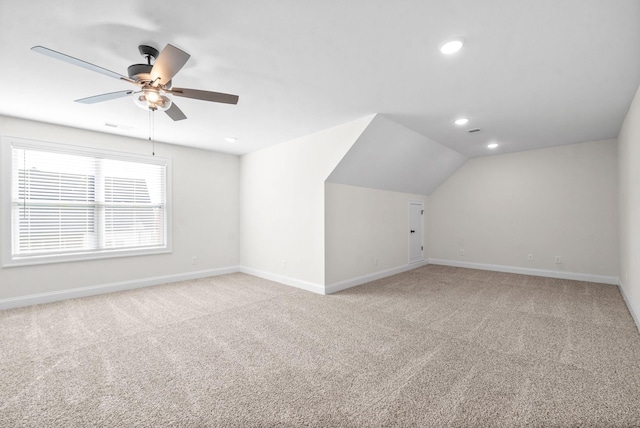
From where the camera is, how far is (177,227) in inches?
209

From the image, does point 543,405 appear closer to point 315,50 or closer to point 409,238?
point 315,50

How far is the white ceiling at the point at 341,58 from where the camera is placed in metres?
1.82

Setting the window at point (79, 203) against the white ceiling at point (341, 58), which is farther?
the window at point (79, 203)

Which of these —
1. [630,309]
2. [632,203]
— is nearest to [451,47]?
[632,203]

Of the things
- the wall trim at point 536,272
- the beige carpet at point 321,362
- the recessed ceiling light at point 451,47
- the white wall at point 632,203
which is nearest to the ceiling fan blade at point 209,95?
the recessed ceiling light at point 451,47

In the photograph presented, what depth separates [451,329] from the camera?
3.08 metres

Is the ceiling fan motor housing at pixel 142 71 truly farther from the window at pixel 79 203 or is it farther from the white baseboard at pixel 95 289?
the white baseboard at pixel 95 289

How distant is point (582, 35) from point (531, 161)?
4383 millimetres

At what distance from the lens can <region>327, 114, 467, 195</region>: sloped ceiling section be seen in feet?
13.7

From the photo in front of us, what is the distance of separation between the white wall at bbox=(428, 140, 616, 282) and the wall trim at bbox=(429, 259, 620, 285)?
0.07 feet

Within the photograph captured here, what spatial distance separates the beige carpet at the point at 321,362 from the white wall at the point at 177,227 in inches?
18.8

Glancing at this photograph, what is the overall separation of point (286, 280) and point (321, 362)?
8.93 feet

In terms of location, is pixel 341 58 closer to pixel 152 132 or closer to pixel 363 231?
pixel 363 231

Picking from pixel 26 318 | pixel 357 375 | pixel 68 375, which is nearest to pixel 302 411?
pixel 357 375
